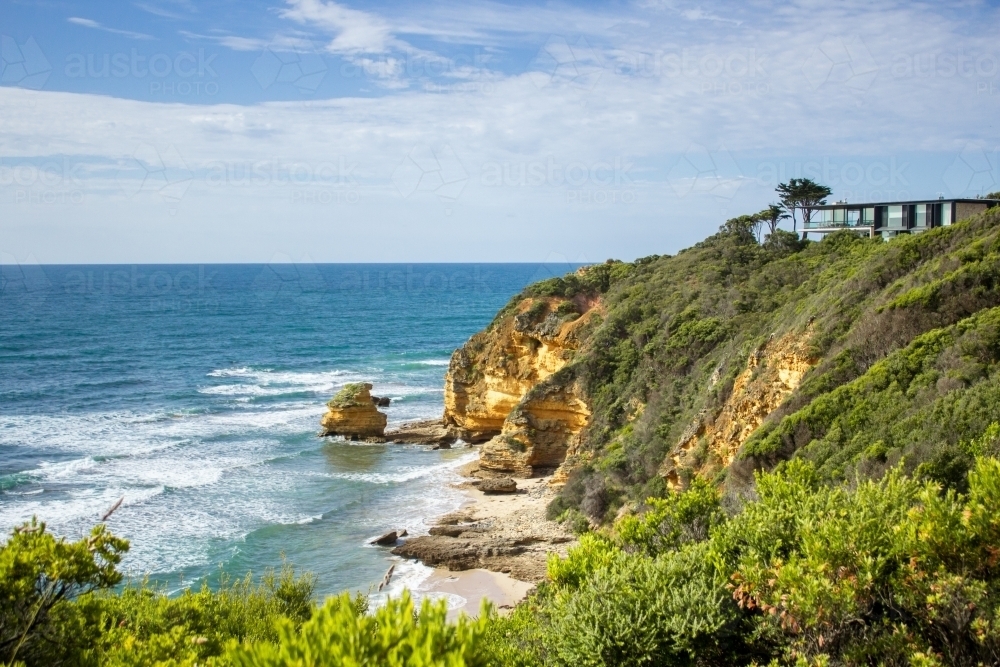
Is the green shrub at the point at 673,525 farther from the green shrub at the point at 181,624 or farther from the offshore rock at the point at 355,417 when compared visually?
the offshore rock at the point at 355,417

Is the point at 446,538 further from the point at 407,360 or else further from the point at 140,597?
the point at 407,360

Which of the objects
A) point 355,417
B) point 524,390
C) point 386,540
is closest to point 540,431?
point 524,390

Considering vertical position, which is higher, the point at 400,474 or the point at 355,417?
the point at 355,417

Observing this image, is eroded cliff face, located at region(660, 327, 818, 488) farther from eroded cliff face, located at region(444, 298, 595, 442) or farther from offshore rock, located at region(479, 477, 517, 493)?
eroded cliff face, located at region(444, 298, 595, 442)

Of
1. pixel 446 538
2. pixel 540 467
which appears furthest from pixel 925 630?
pixel 540 467

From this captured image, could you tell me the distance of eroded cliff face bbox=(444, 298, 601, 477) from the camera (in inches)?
1543

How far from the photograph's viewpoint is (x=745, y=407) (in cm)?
2616

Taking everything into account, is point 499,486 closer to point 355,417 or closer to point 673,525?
point 355,417

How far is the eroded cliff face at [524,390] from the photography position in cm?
3919

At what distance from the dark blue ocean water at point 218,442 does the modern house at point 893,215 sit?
24056 millimetres

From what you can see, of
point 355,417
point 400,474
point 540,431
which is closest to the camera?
point 540,431

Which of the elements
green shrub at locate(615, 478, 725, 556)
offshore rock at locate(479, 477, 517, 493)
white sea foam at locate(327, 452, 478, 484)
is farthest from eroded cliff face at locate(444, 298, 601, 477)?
green shrub at locate(615, 478, 725, 556)

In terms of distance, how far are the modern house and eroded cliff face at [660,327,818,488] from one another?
13.7 meters

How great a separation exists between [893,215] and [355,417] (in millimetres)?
30268
